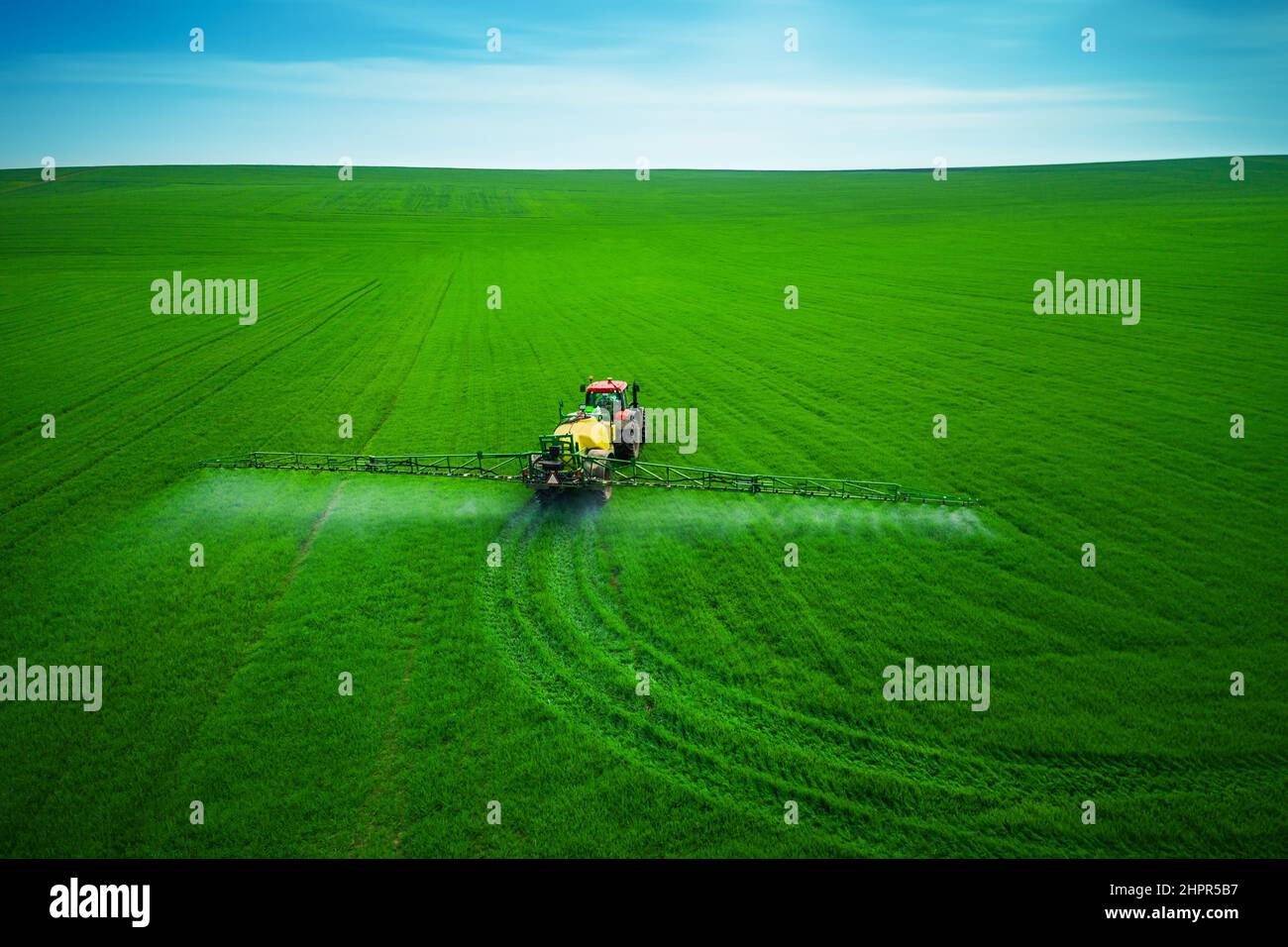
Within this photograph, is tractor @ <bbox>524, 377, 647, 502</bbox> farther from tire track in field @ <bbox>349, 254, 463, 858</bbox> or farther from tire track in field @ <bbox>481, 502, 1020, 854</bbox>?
tire track in field @ <bbox>349, 254, 463, 858</bbox>

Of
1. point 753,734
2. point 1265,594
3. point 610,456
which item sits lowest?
point 753,734

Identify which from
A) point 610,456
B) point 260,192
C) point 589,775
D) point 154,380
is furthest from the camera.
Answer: point 260,192

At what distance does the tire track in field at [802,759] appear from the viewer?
1075 cm

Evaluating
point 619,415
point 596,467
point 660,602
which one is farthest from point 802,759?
point 619,415

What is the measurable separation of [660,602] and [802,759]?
5315 millimetres

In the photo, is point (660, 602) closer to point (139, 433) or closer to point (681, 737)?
point (681, 737)

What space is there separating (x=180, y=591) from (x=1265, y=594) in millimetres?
24743

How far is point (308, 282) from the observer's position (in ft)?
204

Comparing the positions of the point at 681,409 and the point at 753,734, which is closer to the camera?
the point at 753,734

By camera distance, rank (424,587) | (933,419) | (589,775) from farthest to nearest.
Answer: (933,419) → (424,587) → (589,775)

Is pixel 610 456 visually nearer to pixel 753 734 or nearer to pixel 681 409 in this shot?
pixel 681 409

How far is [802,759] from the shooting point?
11.6m

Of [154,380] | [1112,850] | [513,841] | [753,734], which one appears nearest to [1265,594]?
[1112,850]

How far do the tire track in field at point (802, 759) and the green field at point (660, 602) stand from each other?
6 cm
